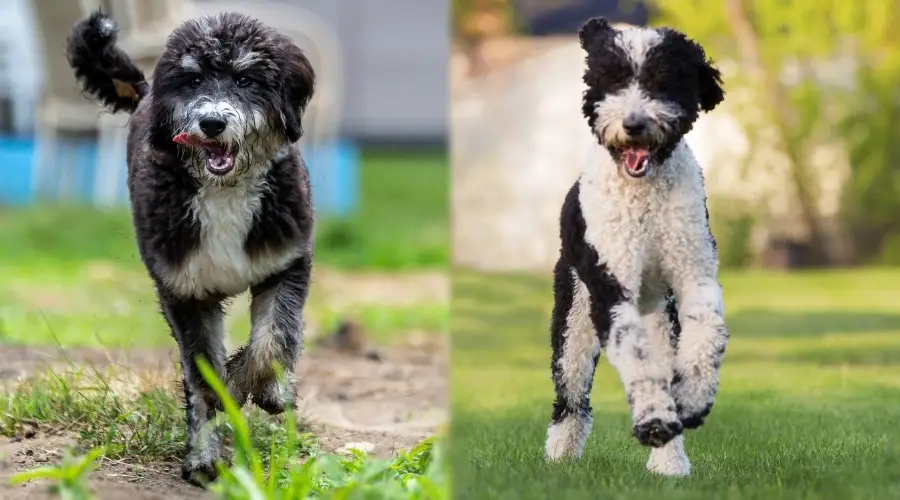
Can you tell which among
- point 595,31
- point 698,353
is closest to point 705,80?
point 595,31

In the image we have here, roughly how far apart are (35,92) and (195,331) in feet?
36.4

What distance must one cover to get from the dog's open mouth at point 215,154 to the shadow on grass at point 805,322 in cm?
574

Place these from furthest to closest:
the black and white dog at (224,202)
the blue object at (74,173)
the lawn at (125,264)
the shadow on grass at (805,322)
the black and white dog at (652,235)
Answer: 1. the blue object at (74,173)
2. the shadow on grass at (805,322)
3. the lawn at (125,264)
4. the black and white dog at (224,202)
5. the black and white dog at (652,235)

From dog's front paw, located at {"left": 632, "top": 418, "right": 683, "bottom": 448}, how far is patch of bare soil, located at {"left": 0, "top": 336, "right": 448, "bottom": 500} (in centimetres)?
129

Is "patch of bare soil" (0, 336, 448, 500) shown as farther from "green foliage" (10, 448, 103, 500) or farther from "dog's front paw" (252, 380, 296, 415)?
"dog's front paw" (252, 380, 296, 415)

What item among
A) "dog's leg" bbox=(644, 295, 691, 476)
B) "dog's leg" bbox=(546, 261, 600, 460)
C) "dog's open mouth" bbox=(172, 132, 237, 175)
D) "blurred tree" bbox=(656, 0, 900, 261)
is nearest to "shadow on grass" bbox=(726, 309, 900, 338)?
"blurred tree" bbox=(656, 0, 900, 261)

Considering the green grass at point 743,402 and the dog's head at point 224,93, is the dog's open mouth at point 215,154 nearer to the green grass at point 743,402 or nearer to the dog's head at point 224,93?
the dog's head at point 224,93

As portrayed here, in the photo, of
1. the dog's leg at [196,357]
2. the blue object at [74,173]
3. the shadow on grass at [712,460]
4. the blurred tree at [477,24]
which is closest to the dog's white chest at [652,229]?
the shadow on grass at [712,460]

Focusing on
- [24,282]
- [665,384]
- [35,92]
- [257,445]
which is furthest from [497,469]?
[35,92]

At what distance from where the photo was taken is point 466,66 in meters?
10.8

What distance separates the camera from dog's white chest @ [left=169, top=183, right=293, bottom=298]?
389 centimetres

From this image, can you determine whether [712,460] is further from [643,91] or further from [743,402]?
[743,402]

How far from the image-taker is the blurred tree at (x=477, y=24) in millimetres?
10281

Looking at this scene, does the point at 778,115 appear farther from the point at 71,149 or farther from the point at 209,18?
the point at 209,18
